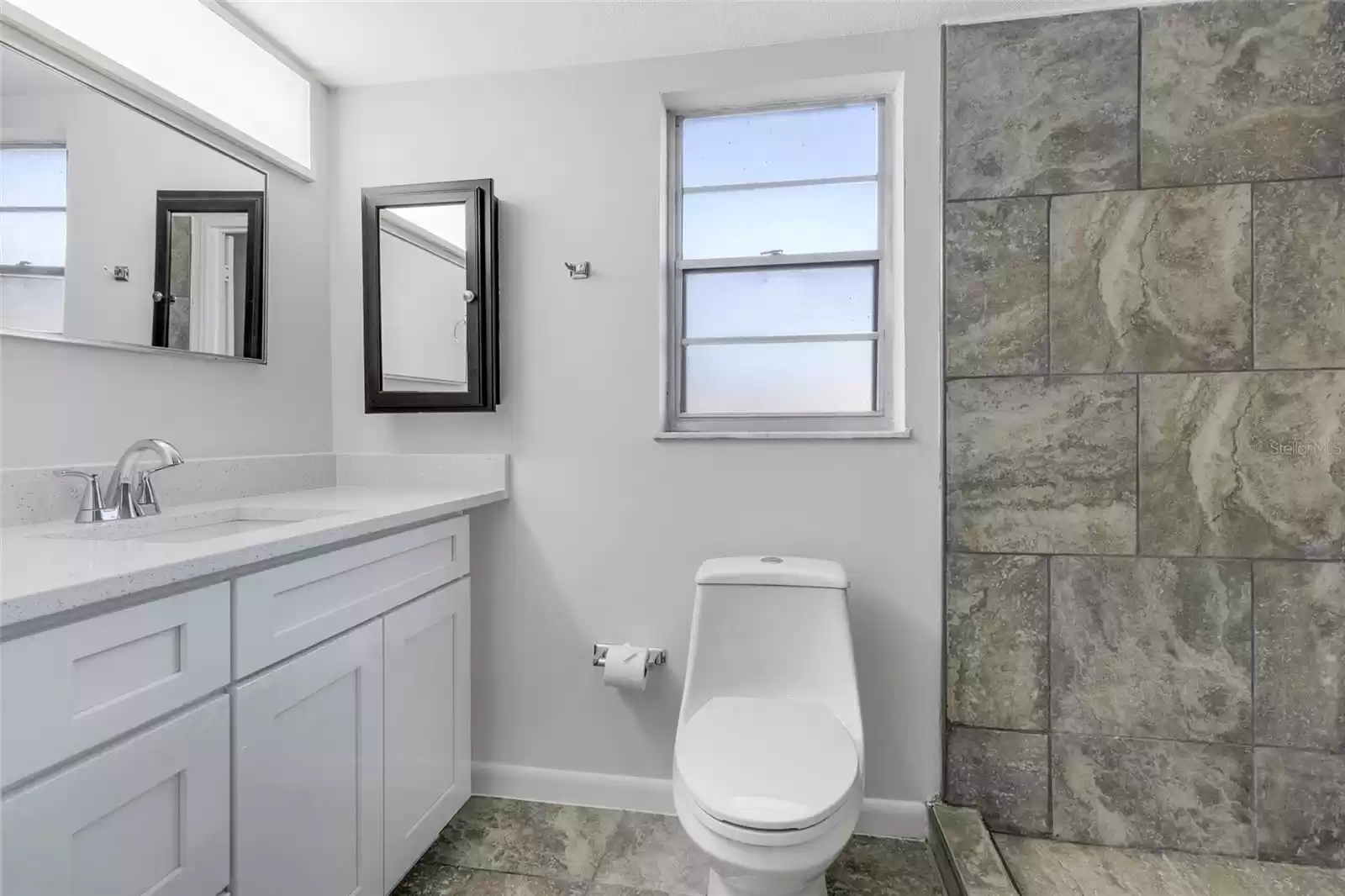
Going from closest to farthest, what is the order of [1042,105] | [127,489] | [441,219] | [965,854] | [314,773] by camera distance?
[314,773] < [127,489] < [965,854] < [1042,105] < [441,219]

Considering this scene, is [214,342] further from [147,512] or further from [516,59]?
[516,59]

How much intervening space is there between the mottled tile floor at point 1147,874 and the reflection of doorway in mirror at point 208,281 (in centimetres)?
236

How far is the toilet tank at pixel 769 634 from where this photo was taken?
1632mm

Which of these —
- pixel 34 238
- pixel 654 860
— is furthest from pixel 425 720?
pixel 34 238

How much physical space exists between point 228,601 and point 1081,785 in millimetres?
1983

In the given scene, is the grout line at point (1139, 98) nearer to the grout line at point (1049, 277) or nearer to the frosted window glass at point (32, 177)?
the grout line at point (1049, 277)

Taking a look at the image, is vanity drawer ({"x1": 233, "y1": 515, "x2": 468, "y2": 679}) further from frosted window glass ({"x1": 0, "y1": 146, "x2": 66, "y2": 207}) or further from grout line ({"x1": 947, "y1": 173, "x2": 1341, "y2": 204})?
grout line ({"x1": 947, "y1": 173, "x2": 1341, "y2": 204})

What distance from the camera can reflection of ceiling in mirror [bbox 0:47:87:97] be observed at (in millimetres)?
1217

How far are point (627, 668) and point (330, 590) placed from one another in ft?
2.72

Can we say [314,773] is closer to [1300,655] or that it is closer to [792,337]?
[792,337]

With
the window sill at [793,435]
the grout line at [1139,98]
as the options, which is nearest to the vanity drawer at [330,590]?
the window sill at [793,435]

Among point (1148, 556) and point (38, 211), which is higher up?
point (38, 211)

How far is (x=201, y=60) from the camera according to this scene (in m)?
1.66

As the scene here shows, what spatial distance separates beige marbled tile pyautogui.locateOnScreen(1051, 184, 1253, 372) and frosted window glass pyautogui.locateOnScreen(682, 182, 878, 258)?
0.50m
